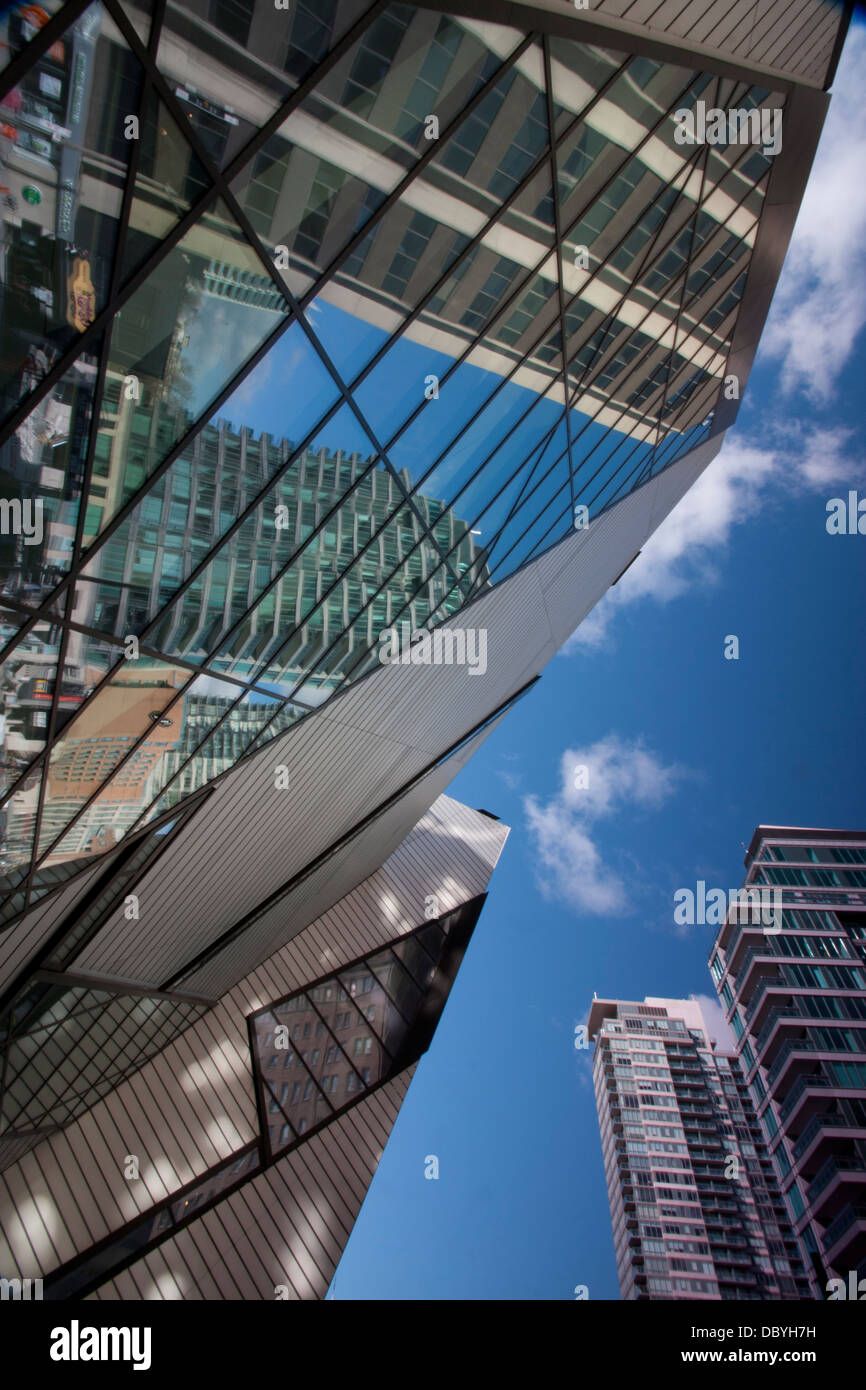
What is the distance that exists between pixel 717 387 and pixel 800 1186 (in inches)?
2087

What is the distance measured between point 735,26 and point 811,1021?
60.0 metres

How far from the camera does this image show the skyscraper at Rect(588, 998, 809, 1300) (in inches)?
3157

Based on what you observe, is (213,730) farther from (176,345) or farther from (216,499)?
(176,345)

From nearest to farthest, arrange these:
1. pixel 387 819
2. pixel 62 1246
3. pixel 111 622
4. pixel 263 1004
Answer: pixel 111 622 < pixel 62 1246 < pixel 263 1004 < pixel 387 819

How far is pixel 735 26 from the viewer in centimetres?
792

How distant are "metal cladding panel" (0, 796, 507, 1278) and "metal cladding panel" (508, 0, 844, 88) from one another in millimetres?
18488

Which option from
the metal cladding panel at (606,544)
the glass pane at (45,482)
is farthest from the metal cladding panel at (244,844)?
the metal cladding panel at (606,544)

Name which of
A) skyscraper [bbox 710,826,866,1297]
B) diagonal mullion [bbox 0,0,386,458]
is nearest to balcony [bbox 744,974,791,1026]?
skyscraper [bbox 710,826,866,1297]

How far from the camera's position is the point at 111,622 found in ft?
26.4

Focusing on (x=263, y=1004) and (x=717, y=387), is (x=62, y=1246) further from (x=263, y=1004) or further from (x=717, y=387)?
(x=717, y=387)

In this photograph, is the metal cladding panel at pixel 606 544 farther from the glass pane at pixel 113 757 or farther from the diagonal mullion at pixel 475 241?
the glass pane at pixel 113 757

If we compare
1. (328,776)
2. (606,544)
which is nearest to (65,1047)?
(328,776)
